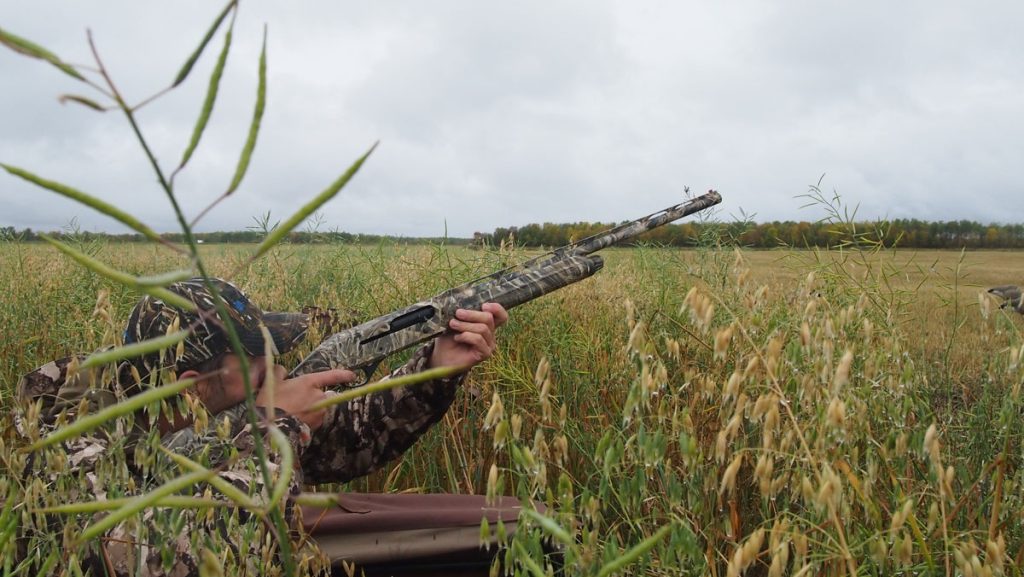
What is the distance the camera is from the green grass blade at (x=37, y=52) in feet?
1.65

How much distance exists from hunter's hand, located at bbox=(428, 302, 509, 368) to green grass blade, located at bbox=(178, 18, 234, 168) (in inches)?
85.9

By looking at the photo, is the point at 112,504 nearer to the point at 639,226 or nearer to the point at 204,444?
the point at 204,444

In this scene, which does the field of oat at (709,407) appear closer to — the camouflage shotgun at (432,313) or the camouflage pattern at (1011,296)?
the camouflage pattern at (1011,296)

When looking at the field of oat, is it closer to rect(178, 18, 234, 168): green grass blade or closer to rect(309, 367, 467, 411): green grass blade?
rect(309, 367, 467, 411): green grass blade

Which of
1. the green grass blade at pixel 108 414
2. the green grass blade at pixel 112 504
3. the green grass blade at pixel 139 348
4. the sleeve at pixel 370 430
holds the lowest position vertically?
the sleeve at pixel 370 430

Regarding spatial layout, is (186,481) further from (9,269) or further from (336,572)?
(9,269)

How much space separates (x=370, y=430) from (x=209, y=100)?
2.66 meters

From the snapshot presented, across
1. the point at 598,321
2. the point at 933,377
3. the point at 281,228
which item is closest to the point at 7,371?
the point at 598,321

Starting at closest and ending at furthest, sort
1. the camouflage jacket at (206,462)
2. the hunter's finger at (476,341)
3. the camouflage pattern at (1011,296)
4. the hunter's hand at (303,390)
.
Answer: the camouflage jacket at (206,462) < the hunter's hand at (303,390) < the hunter's finger at (476,341) < the camouflage pattern at (1011,296)

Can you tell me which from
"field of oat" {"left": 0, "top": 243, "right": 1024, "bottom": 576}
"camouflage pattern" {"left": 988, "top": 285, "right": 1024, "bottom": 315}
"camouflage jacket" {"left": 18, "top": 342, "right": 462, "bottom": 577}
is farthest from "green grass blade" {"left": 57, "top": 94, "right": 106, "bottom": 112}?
"camouflage pattern" {"left": 988, "top": 285, "right": 1024, "bottom": 315}

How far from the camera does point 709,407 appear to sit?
2.08 m

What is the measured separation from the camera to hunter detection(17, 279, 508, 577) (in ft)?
5.17

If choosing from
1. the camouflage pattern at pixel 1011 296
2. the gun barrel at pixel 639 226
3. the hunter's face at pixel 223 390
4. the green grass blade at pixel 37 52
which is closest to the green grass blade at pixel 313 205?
the green grass blade at pixel 37 52

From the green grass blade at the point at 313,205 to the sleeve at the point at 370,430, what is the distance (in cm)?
242
